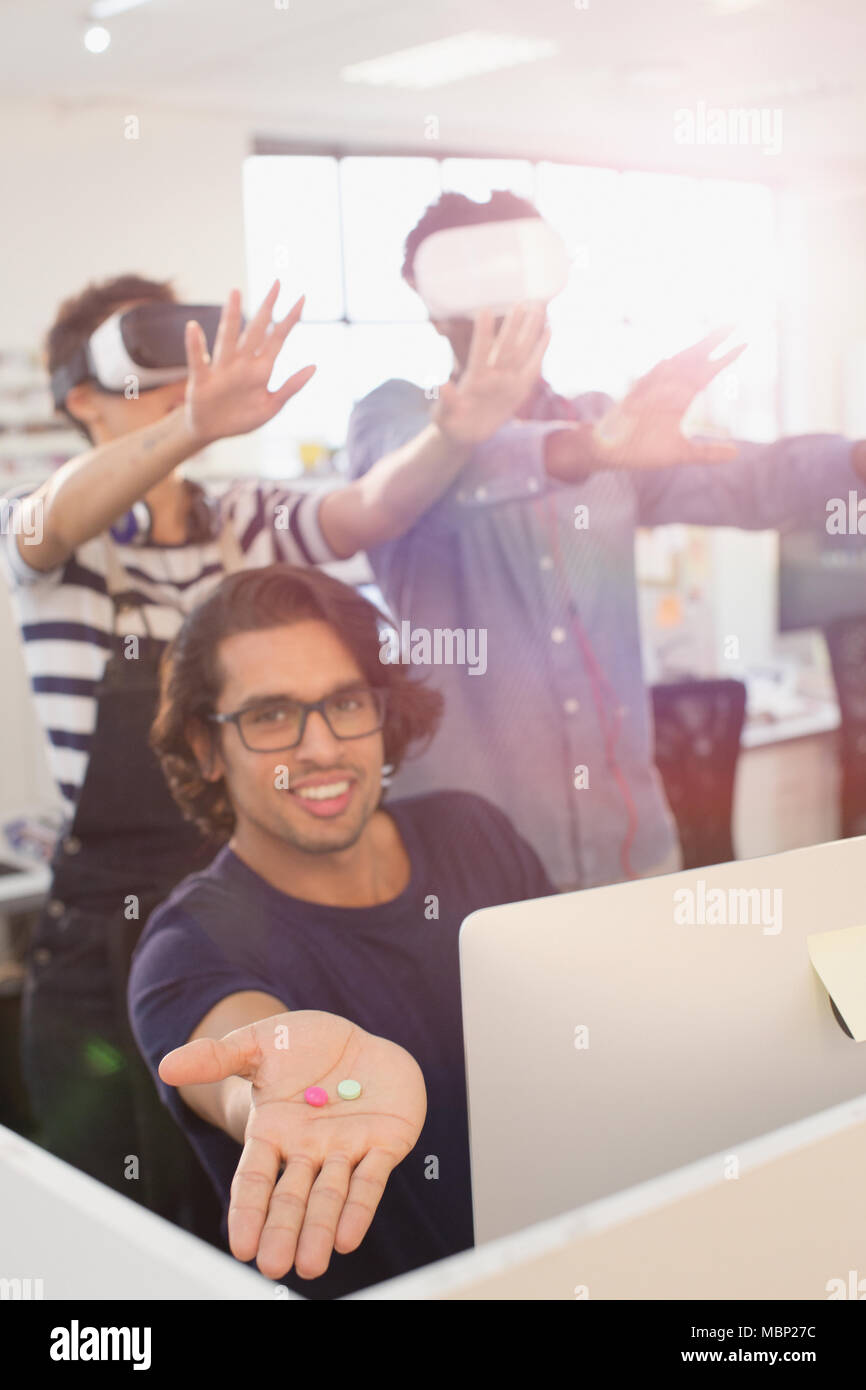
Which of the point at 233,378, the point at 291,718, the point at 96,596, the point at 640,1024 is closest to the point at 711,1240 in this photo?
the point at 640,1024

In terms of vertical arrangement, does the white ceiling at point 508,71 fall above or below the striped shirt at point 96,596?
above

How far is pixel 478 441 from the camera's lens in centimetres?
179

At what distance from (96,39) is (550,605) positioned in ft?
5.34

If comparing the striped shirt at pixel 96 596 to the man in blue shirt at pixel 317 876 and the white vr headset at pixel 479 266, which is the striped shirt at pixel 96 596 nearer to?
the man in blue shirt at pixel 317 876

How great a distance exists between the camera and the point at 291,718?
1.61 meters

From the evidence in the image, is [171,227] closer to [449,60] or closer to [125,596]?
[449,60]

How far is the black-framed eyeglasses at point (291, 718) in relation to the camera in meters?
1.61

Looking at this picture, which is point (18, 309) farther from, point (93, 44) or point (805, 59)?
point (805, 59)

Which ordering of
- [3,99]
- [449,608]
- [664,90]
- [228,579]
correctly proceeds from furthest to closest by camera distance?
[3,99], [664,90], [449,608], [228,579]

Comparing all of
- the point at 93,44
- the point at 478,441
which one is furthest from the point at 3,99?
the point at 478,441

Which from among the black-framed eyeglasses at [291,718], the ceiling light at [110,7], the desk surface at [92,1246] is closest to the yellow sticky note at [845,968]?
the desk surface at [92,1246]

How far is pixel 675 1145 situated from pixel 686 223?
211cm

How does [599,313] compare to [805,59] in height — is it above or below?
below

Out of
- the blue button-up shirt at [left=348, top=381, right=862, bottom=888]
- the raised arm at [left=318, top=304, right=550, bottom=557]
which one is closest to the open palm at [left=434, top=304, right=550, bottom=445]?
the raised arm at [left=318, top=304, right=550, bottom=557]
